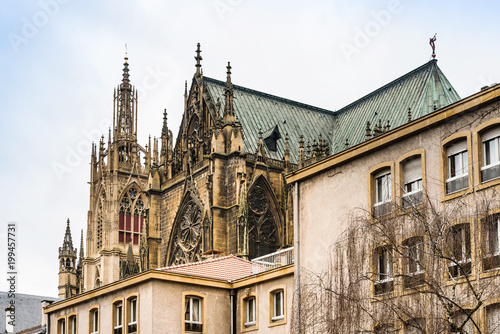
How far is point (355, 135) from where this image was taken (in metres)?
64.6

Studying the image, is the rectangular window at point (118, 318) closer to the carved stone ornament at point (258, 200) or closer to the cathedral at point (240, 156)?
the cathedral at point (240, 156)

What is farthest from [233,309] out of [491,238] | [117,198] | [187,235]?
[117,198]

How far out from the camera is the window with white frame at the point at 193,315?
36.6m

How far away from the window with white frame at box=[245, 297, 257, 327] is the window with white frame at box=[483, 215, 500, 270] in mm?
15729

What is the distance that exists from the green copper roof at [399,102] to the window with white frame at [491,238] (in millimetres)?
33507

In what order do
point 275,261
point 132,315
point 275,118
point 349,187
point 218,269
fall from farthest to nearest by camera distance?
point 275,118, point 218,269, point 275,261, point 132,315, point 349,187

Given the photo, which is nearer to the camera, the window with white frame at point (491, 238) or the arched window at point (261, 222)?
the window with white frame at point (491, 238)

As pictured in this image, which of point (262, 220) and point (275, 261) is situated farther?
point (262, 220)

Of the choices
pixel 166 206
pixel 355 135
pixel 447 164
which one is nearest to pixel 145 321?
pixel 447 164

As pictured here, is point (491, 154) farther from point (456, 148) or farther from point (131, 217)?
point (131, 217)

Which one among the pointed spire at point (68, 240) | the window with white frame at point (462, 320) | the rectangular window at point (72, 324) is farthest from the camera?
the pointed spire at point (68, 240)

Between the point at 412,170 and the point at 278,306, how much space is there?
1006 centimetres

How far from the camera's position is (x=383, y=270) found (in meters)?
25.3

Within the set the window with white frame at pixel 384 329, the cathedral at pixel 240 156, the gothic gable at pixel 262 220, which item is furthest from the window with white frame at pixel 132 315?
the gothic gable at pixel 262 220
